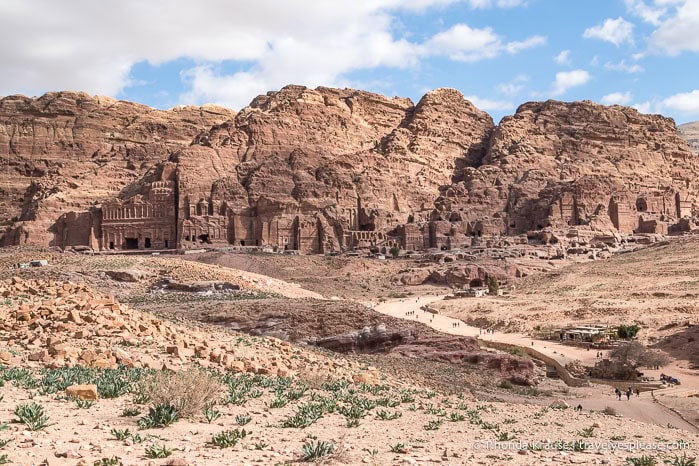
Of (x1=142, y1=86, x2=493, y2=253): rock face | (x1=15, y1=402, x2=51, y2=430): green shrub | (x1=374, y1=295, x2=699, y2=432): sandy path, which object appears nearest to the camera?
(x1=15, y1=402, x2=51, y2=430): green shrub

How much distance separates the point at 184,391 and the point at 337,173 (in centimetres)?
8288

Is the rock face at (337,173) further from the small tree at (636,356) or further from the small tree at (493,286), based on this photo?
the small tree at (636,356)

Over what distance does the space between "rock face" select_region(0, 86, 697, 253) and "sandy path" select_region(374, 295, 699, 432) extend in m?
29.7

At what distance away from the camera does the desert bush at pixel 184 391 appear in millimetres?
9242

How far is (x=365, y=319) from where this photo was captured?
25922 mm

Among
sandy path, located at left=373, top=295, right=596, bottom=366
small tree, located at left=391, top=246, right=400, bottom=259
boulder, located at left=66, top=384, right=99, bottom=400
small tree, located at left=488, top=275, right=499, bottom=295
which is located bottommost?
sandy path, located at left=373, top=295, right=596, bottom=366

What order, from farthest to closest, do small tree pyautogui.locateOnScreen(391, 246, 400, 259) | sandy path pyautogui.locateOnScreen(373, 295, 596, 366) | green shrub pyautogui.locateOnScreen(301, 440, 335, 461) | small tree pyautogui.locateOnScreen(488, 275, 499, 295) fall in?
1. small tree pyautogui.locateOnScreen(391, 246, 400, 259)
2. small tree pyautogui.locateOnScreen(488, 275, 499, 295)
3. sandy path pyautogui.locateOnScreen(373, 295, 596, 366)
4. green shrub pyautogui.locateOnScreen(301, 440, 335, 461)

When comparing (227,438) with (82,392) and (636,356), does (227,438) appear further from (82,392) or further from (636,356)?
(636,356)

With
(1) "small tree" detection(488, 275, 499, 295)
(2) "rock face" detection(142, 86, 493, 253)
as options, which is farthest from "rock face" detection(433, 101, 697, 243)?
(1) "small tree" detection(488, 275, 499, 295)

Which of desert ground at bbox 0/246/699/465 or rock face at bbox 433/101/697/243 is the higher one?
→ rock face at bbox 433/101/697/243

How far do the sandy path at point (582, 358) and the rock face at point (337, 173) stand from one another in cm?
2975

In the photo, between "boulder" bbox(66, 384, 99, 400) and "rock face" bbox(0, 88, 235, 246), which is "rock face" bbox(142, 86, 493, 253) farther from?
"boulder" bbox(66, 384, 99, 400)

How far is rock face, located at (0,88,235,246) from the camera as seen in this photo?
3730 inches

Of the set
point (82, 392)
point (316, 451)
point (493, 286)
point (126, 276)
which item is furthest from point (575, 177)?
point (316, 451)
